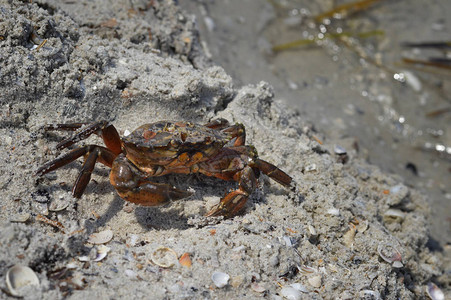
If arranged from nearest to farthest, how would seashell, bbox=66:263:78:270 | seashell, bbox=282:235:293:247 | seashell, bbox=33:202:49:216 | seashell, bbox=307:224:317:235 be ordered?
seashell, bbox=66:263:78:270 → seashell, bbox=33:202:49:216 → seashell, bbox=282:235:293:247 → seashell, bbox=307:224:317:235

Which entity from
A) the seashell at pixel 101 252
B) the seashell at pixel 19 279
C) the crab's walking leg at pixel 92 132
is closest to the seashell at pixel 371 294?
the seashell at pixel 101 252

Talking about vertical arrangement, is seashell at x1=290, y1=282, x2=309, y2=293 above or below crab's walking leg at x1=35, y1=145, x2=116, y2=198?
below

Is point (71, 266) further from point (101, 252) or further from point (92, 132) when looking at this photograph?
point (92, 132)

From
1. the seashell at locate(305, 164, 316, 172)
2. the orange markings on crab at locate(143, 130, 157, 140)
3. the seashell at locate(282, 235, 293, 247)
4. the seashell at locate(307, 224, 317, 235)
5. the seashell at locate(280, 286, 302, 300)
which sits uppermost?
the orange markings on crab at locate(143, 130, 157, 140)

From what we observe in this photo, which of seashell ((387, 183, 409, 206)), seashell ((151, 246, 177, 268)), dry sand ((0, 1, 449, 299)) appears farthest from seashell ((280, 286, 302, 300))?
seashell ((387, 183, 409, 206))

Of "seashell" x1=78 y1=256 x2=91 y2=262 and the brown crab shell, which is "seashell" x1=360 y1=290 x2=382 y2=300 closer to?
the brown crab shell

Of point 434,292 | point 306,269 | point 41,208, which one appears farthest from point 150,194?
point 434,292
